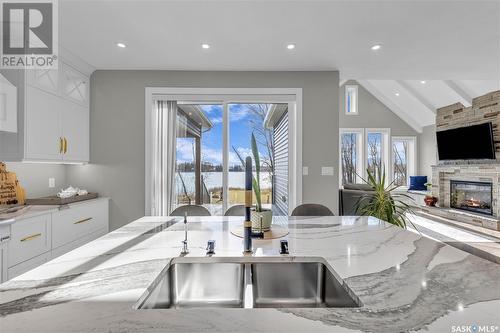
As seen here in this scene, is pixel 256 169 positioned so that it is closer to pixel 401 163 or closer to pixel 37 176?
pixel 37 176

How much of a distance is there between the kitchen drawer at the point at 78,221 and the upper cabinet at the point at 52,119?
59cm

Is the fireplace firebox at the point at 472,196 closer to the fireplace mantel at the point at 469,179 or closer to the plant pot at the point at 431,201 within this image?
the fireplace mantel at the point at 469,179

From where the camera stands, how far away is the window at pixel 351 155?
8258 mm

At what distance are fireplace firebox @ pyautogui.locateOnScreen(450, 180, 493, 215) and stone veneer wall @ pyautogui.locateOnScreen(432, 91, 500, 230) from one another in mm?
106

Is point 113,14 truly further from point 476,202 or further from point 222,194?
point 476,202

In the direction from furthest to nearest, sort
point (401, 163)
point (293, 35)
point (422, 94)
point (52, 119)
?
point (401, 163)
point (422, 94)
point (52, 119)
point (293, 35)

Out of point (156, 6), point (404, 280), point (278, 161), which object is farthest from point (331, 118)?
point (404, 280)

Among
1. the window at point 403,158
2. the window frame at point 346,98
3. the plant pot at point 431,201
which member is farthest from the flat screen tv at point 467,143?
the window frame at point 346,98

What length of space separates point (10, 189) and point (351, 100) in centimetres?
866

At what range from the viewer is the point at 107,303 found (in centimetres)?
64

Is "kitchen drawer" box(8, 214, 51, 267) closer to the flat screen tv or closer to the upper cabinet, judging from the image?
the upper cabinet

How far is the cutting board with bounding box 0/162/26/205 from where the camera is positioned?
2312 millimetres

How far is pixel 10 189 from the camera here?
7.80ft

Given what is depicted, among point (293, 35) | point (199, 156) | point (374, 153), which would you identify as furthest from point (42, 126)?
point (374, 153)
